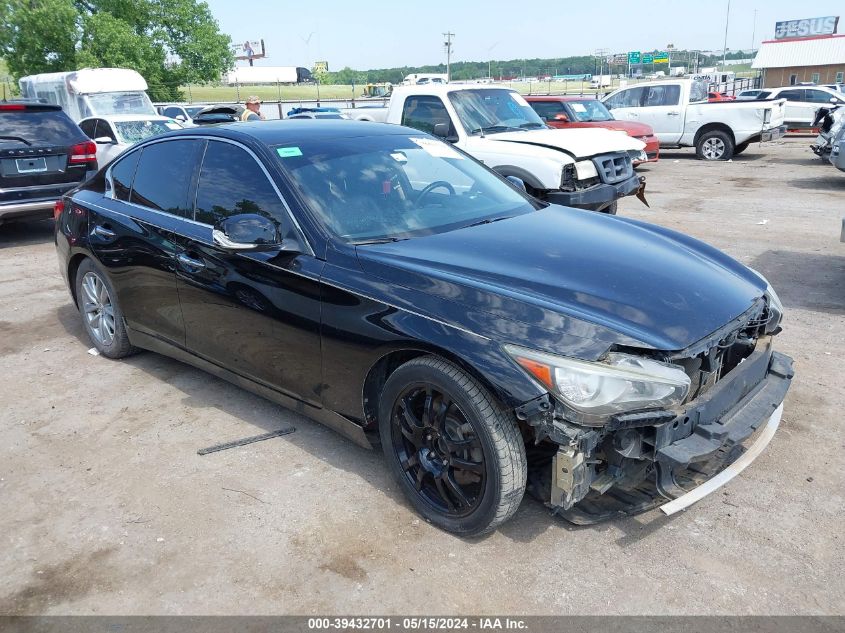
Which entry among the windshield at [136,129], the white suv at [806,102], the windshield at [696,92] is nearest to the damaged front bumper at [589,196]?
the windshield at [136,129]

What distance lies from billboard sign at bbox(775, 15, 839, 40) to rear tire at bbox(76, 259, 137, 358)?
266 ft

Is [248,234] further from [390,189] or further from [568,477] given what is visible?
[568,477]

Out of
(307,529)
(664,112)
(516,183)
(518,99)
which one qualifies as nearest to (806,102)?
(664,112)

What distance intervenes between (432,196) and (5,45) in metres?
39.1

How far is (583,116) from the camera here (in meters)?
15.2

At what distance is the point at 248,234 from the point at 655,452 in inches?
82.6

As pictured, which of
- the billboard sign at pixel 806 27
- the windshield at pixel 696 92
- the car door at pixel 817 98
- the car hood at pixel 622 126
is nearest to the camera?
the car hood at pixel 622 126

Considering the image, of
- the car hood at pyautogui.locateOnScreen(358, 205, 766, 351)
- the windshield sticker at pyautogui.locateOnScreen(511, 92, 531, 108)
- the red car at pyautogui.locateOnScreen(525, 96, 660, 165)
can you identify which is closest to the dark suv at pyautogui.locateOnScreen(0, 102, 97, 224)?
the windshield sticker at pyautogui.locateOnScreen(511, 92, 531, 108)

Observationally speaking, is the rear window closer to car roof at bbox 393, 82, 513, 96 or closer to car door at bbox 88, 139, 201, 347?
car roof at bbox 393, 82, 513, 96

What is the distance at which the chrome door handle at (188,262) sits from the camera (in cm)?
409

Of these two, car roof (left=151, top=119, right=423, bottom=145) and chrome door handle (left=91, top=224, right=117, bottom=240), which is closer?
car roof (left=151, top=119, right=423, bottom=145)

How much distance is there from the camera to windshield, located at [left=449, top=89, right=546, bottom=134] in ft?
30.9

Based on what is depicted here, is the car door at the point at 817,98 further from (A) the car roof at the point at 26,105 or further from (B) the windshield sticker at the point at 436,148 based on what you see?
(B) the windshield sticker at the point at 436,148

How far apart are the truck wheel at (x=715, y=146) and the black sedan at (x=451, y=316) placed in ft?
49.0
